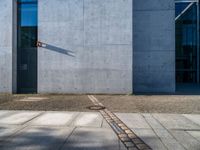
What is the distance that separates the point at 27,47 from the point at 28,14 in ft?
8.00

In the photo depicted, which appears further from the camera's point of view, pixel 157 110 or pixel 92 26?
pixel 92 26

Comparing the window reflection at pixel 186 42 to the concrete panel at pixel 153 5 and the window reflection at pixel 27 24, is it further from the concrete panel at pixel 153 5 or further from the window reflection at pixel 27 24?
→ the window reflection at pixel 27 24

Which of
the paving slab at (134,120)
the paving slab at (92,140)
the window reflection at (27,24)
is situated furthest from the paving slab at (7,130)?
the window reflection at (27,24)

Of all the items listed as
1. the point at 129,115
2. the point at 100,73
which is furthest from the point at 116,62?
the point at 129,115

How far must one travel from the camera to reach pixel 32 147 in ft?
17.6

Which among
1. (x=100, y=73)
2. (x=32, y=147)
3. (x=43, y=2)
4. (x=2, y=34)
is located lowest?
(x=32, y=147)

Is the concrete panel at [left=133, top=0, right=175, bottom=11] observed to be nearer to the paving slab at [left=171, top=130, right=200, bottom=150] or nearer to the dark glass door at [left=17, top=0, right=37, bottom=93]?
the dark glass door at [left=17, top=0, right=37, bottom=93]

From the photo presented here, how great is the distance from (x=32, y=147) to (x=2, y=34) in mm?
13561

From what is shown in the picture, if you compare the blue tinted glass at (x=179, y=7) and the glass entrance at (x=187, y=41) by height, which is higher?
the blue tinted glass at (x=179, y=7)

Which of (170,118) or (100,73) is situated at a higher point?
(100,73)

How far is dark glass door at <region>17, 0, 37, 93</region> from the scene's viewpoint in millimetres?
17562

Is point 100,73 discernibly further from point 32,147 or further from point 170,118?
point 32,147

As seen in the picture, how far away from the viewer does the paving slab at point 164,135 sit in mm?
5486

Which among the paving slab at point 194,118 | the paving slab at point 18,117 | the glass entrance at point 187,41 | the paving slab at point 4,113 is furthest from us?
the glass entrance at point 187,41
